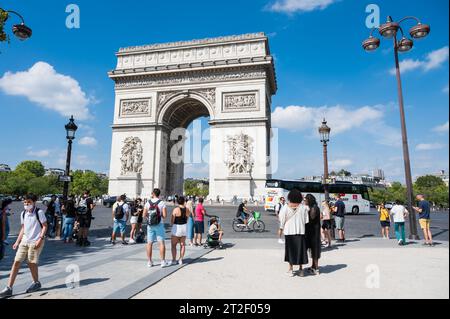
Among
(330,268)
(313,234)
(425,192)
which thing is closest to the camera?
(313,234)

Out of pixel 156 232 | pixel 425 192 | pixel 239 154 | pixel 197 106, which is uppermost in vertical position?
pixel 197 106

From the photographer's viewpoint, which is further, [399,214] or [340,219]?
[340,219]

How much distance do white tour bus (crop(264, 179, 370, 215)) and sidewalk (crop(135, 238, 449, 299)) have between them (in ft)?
49.5

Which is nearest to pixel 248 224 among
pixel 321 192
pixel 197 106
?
pixel 321 192

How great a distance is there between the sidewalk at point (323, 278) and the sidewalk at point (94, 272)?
1.27 feet

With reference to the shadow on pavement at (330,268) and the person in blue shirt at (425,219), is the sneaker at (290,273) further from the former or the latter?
the person in blue shirt at (425,219)

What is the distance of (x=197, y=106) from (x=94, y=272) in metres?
30.9

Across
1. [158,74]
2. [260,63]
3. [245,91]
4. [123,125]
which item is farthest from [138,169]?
[260,63]

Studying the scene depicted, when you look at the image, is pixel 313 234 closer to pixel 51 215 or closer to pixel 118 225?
pixel 118 225

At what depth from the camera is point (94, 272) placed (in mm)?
5668

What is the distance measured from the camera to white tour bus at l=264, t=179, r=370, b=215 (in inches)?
896

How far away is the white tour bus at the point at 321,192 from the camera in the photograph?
22750mm

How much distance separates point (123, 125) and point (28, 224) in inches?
1140

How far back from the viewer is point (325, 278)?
511cm
